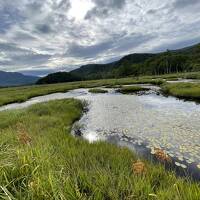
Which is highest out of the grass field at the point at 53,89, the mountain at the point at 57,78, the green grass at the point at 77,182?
the green grass at the point at 77,182

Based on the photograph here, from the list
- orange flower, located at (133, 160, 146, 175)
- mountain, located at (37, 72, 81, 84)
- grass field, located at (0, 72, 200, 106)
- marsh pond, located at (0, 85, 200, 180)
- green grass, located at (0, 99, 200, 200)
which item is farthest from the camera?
mountain, located at (37, 72, 81, 84)

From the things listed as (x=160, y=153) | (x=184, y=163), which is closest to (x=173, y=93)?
(x=184, y=163)

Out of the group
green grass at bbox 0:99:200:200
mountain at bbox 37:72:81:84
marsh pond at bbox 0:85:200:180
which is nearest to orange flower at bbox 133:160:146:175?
green grass at bbox 0:99:200:200

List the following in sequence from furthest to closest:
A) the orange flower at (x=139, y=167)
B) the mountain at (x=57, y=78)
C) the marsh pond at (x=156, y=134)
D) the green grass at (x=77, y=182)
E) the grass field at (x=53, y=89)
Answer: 1. the mountain at (x=57, y=78)
2. the grass field at (x=53, y=89)
3. the marsh pond at (x=156, y=134)
4. the orange flower at (x=139, y=167)
5. the green grass at (x=77, y=182)

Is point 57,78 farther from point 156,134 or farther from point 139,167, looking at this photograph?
point 139,167

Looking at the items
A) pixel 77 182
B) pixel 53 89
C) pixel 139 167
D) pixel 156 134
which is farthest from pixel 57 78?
pixel 139 167

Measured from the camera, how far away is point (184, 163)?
8078 mm

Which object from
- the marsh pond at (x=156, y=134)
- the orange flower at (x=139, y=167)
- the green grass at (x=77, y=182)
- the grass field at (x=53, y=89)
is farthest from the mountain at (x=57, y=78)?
the orange flower at (x=139, y=167)

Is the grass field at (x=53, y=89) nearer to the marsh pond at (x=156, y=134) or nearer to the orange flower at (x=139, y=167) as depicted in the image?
the marsh pond at (x=156, y=134)

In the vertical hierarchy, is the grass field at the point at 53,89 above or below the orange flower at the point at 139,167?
below

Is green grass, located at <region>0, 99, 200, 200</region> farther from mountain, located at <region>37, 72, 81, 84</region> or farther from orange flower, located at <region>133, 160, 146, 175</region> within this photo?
mountain, located at <region>37, 72, 81, 84</region>

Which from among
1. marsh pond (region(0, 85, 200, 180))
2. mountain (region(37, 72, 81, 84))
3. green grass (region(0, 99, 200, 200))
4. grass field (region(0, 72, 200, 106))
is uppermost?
green grass (region(0, 99, 200, 200))

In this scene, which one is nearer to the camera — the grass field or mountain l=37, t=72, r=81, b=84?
the grass field

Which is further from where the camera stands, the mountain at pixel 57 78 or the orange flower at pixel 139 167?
the mountain at pixel 57 78
